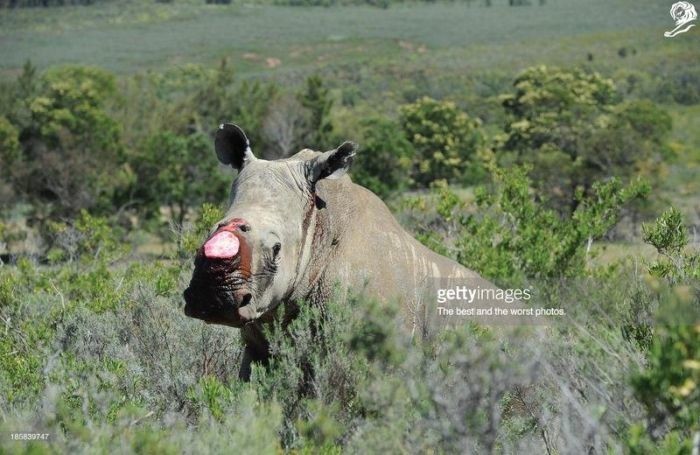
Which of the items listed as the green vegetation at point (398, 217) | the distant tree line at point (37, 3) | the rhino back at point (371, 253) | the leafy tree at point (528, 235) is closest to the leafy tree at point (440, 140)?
the green vegetation at point (398, 217)

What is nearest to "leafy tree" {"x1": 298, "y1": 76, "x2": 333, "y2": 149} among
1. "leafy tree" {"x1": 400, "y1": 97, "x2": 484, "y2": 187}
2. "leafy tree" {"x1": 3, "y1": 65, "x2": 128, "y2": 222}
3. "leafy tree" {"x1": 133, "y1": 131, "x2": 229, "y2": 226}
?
"leafy tree" {"x1": 400, "y1": 97, "x2": 484, "y2": 187}

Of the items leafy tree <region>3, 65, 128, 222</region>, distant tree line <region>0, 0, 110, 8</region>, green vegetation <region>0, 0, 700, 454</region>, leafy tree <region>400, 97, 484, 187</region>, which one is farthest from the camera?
distant tree line <region>0, 0, 110, 8</region>

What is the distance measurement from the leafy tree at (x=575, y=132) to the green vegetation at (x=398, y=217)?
140 mm

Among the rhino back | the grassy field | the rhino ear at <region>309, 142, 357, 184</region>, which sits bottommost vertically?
the grassy field

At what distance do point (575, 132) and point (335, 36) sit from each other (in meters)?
89.1

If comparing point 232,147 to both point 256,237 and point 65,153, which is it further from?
point 65,153

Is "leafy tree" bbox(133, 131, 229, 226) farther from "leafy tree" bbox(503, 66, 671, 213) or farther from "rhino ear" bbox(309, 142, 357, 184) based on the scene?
"rhino ear" bbox(309, 142, 357, 184)

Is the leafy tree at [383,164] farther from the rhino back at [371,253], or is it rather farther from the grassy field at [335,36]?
the grassy field at [335,36]

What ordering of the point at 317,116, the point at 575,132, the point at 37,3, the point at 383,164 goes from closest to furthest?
the point at 383,164 → the point at 575,132 → the point at 317,116 → the point at 37,3

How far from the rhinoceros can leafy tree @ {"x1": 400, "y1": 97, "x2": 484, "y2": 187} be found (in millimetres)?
40283

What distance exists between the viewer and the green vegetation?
4570mm

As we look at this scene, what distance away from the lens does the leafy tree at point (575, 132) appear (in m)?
36.7

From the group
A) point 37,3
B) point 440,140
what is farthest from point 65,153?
point 37,3

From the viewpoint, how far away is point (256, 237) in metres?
5.51
